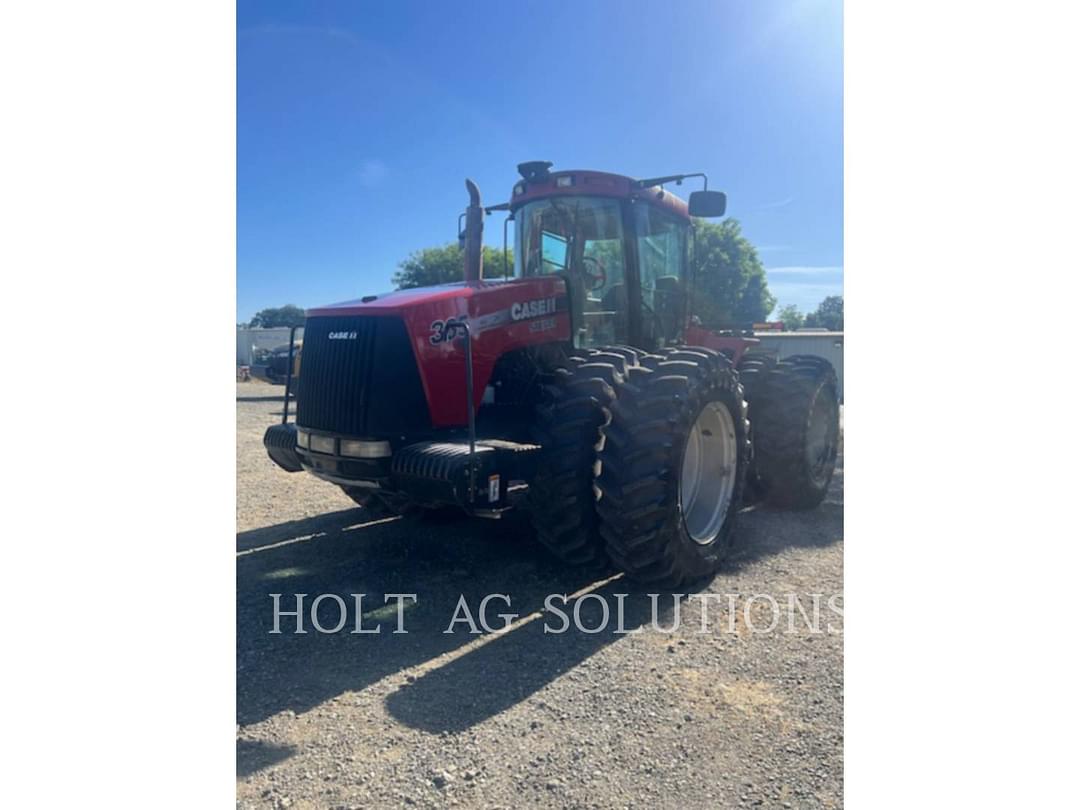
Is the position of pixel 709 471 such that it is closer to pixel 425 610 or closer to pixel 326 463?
pixel 425 610

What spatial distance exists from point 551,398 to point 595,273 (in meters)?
1.16

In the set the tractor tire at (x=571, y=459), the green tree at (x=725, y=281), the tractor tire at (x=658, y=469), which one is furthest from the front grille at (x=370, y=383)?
the green tree at (x=725, y=281)

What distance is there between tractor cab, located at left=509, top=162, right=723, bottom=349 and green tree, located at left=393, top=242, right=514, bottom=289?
31 cm

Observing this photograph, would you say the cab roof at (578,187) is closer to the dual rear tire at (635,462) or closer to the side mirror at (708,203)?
the side mirror at (708,203)

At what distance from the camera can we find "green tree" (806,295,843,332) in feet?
9.29

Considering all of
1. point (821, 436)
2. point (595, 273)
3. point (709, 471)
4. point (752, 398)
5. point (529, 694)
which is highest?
point (595, 273)

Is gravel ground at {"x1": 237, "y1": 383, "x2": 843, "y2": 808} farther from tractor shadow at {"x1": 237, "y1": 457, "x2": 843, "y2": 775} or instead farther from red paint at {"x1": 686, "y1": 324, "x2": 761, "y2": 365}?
red paint at {"x1": 686, "y1": 324, "x2": 761, "y2": 365}

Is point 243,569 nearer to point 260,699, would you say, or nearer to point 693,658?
point 260,699

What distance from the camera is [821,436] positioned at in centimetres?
543

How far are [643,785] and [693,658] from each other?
2.68 ft

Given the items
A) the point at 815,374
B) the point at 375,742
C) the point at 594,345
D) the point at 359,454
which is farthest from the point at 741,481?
the point at 375,742

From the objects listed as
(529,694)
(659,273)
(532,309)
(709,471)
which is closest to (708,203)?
(659,273)

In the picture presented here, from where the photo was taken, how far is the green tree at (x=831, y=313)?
9.29 feet
